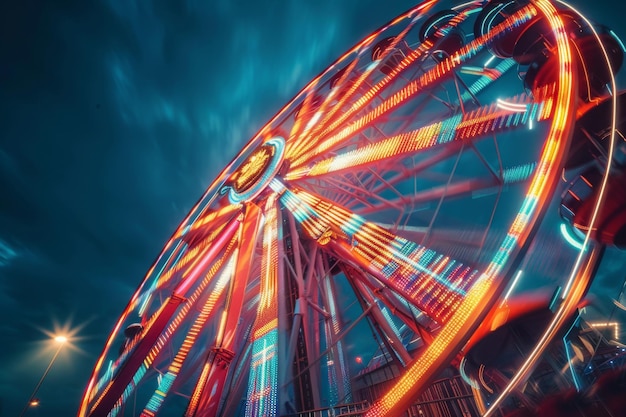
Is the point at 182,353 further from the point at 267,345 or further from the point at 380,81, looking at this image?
the point at 380,81

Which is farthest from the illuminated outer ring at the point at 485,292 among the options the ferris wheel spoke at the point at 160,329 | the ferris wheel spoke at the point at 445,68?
the ferris wheel spoke at the point at 160,329

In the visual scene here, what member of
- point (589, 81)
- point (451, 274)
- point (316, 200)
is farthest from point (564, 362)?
point (316, 200)

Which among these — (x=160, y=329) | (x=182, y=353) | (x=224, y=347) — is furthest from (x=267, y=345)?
(x=160, y=329)

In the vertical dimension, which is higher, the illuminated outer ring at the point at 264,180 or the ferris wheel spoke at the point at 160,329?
the illuminated outer ring at the point at 264,180

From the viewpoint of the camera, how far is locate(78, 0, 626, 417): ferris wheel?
3268mm

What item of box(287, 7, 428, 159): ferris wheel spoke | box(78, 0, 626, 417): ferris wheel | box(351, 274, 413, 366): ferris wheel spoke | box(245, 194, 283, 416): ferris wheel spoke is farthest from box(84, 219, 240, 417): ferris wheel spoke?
box(351, 274, 413, 366): ferris wheel spoke

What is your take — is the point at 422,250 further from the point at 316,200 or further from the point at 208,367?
the point at 208,367

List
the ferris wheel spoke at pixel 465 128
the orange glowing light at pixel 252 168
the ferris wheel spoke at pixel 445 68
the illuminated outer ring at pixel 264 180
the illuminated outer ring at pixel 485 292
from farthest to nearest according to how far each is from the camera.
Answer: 1. the orange glowing light at pixel 252 168
2. the illuminated outer ring at pixel 264 180
3. the ferris wheel spoke at pixel 445 68
4. the ferris wheel spoke at pixel 465 128
5. the illuminated outer ring at pixel 485 292

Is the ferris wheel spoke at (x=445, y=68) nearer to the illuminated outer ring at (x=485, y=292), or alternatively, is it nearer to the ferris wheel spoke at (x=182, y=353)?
the illuminated outer ring at (x=485, y=292)

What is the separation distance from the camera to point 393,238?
4547 millimetres

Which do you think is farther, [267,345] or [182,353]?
[182,353]

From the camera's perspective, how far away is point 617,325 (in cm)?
533

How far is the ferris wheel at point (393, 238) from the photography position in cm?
327

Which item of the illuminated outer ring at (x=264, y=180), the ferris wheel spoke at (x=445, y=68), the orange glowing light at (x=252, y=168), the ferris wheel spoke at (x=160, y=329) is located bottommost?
the ferris wheel spoke at (x=160, y=329)
